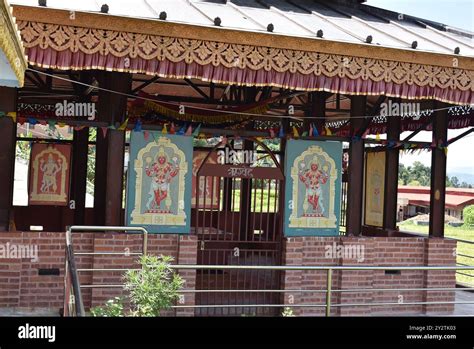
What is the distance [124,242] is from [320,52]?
12.7 feet

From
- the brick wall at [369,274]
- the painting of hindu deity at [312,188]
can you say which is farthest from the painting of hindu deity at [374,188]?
the painting of hindu deity at [312,188]

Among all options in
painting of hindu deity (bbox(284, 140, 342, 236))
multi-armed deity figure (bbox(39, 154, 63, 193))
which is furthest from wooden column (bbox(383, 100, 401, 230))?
multi-armed deity figure (bbox(39, 154, 63, 193))

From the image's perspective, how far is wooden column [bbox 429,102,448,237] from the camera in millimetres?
11258

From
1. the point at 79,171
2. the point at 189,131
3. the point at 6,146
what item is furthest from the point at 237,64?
the point at 79,171

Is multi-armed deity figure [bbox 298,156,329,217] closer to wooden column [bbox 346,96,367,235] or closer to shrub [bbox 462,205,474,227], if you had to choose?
wooden column [bbox 346,96,367,235]

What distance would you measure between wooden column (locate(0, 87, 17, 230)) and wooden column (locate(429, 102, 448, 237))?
694 cm

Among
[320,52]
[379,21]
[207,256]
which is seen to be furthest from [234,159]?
[320,52]

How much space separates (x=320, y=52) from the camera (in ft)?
28.5

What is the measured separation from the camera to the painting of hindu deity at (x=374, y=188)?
502 inches

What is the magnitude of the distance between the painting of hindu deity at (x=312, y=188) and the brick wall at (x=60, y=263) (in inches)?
70.4

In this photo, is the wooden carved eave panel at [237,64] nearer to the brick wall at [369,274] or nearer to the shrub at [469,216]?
the brick wall at [369,274]

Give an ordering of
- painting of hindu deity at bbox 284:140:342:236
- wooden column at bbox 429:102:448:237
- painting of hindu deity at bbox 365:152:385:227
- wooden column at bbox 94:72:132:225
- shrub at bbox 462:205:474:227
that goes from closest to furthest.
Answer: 1. wooden column at bbox 94:72:132:225
2. painting of hindu deity at bbox 284:140:342:236
3. wooden column at bbox 429:102:448:237
4. painting of hindu deity at bbox 365:152:385:227
5. shrub at bbox 462:205:474:227

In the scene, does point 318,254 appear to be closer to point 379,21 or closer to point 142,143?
point 142,143

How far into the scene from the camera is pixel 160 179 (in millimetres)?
9844
